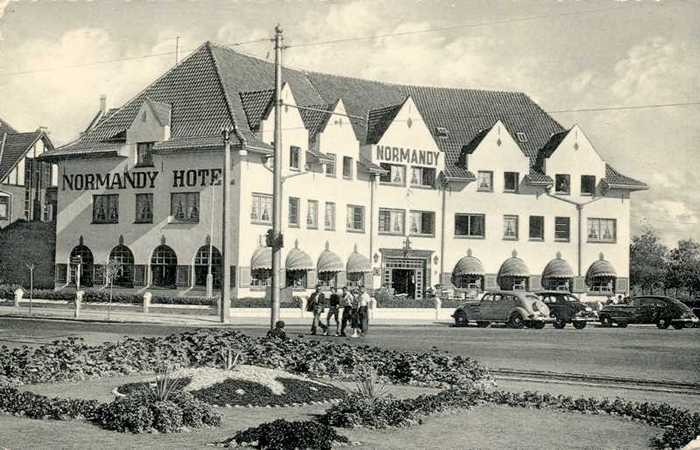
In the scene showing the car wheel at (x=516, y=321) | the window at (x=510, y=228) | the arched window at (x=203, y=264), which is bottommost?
the car wheel at (x=516, y=321)

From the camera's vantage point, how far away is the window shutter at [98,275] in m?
53.4

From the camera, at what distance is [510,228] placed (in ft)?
207

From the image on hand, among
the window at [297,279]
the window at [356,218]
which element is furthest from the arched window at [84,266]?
the window at [356,218]

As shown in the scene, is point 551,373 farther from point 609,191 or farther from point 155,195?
point 609,191

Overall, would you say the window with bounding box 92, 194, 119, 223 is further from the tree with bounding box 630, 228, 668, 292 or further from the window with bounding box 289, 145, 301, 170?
the tree with bounding box 630, 228, 668, 292

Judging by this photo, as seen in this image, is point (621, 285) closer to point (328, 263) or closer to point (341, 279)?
point (341, 279)

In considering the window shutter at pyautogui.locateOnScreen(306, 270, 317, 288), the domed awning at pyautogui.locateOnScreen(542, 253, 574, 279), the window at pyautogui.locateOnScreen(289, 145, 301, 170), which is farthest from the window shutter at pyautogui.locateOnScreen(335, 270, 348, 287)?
the domed awning at pyautogui.locateOnScreen(542, 253, 574, 279)

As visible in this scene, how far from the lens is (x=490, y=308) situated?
4116 cm

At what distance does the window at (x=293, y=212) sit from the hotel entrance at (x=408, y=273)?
28.3 feet

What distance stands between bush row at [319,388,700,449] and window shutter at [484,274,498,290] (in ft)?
155

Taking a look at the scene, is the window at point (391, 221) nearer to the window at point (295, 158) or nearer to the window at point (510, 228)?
the window at point (510, 228)

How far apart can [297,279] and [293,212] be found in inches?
154

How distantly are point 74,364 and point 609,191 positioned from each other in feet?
174

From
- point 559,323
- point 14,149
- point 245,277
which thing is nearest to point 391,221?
point 245,277
